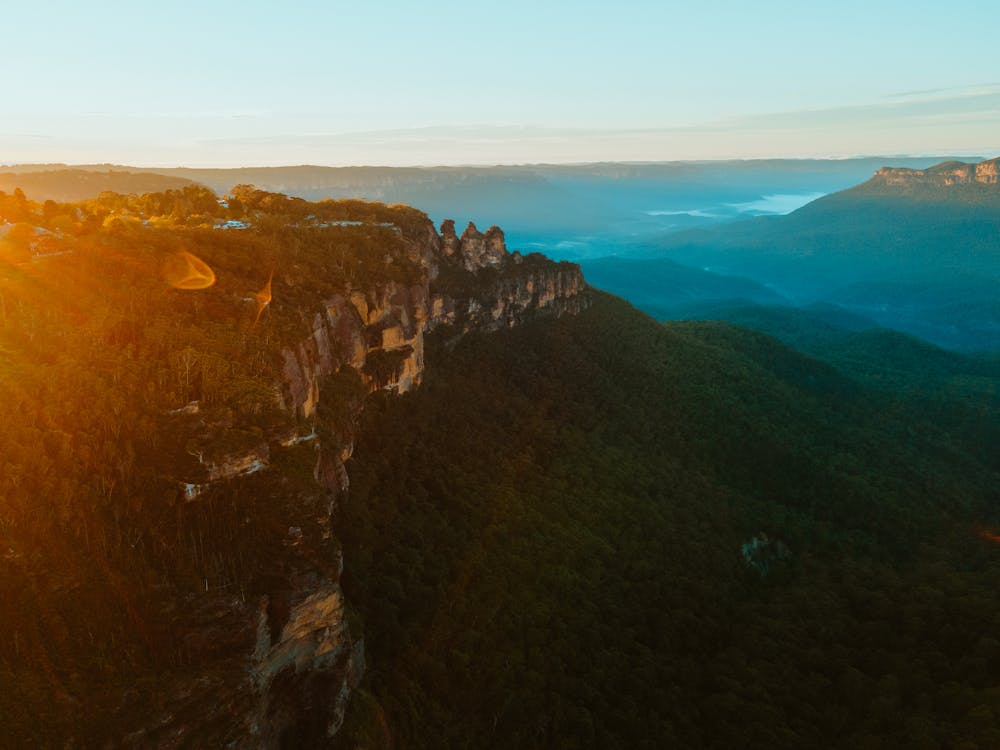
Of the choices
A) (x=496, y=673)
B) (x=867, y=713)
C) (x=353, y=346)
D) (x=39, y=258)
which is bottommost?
(x=867, y=713)

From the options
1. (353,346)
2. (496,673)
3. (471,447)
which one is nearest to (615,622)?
(496,673)

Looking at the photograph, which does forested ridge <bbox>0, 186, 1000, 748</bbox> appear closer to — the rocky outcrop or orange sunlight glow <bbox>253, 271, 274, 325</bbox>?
orange sunlight glow <bbox>253, 271, 274, 325</bbox>

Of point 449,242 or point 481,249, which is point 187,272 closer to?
point 449,242

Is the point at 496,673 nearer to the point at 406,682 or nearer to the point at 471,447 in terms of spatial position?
the point at 406,682

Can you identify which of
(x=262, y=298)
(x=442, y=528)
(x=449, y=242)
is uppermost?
(x=449, y=242)

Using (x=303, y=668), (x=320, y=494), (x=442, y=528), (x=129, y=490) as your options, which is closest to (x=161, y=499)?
(x=129, y=490)

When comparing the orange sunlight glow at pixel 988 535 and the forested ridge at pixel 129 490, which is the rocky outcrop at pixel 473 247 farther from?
the orange sunlight glow at pixel 988 535
